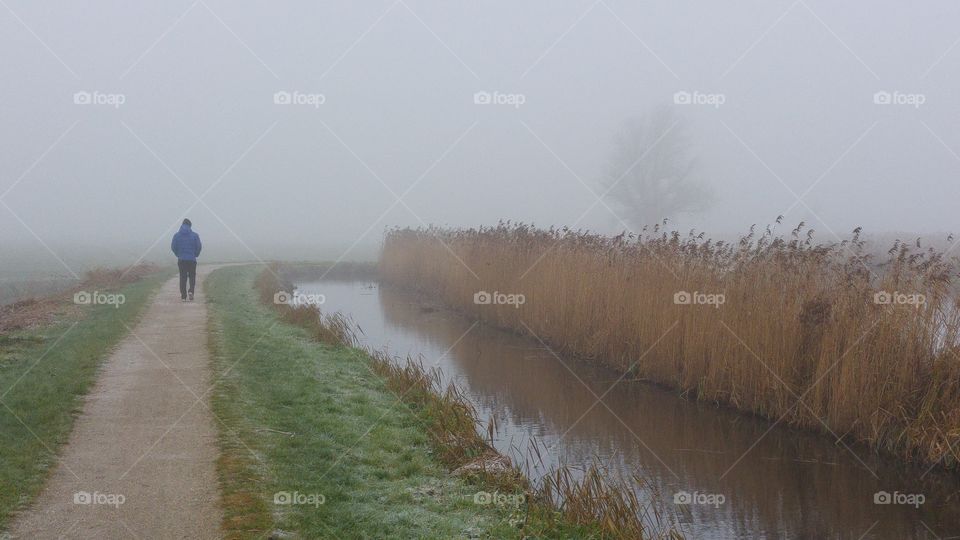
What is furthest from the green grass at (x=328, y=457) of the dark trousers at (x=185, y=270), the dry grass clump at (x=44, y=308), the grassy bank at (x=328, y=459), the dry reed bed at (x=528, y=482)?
the dark trousers at (x=185, y=270)

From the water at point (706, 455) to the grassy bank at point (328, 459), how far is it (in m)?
1.57

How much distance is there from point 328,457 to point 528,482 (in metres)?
1.88

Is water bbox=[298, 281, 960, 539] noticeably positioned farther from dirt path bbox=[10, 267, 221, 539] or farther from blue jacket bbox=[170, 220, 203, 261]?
blue jacket bbox=[170, 220, 203, 261]

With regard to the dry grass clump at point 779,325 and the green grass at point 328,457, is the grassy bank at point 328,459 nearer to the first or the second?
the green grass at point 328,457

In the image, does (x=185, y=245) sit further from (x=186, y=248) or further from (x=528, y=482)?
(x=528, y=482)

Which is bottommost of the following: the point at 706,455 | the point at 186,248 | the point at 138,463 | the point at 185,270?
the point at 706,455

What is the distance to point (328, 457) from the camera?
6.60 metres

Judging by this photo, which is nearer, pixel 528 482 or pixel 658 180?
pixel 528 482

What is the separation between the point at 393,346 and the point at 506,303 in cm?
302

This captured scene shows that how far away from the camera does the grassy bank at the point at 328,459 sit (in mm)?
5145

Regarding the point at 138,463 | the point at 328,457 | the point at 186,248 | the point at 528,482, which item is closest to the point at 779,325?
the point at 528,482

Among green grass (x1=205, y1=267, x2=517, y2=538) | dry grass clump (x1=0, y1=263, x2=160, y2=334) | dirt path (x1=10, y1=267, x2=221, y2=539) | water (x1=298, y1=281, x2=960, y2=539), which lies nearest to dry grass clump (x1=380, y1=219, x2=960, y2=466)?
water (x1=298, y1=281, x2=960, y2=539)

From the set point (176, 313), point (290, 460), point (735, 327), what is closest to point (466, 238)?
point (176, 313)

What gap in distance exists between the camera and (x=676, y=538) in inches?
210
